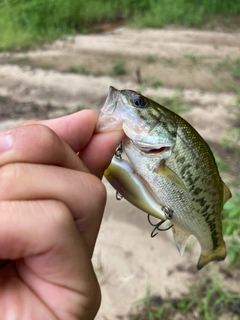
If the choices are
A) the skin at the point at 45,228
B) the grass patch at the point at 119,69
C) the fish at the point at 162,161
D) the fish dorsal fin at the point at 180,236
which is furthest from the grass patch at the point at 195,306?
the grass patch at the point at 119,69

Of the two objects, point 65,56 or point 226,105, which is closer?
point 226,105

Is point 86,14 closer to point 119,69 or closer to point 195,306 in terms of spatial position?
point 119,69

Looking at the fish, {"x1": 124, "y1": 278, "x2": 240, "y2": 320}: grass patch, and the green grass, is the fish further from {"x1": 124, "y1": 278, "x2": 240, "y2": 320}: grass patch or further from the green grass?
the green grass

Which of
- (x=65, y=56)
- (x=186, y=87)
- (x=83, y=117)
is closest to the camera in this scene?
(x=83, y=117)

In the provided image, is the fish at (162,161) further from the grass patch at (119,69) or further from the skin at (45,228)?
the grass patch at (119,69)

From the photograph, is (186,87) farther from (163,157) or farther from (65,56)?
(163,157)

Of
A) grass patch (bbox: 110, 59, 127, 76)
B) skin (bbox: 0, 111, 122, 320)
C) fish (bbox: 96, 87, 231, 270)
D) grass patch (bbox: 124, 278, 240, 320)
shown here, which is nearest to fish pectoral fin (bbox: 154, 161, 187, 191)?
fish (bbox: 96, 87, 231, 270)

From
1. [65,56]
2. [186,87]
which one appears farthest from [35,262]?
[65,56]
